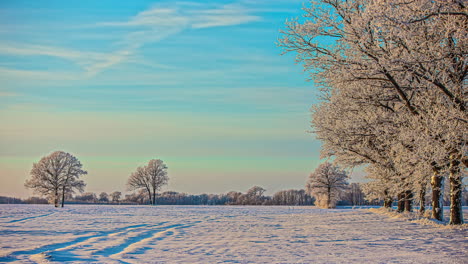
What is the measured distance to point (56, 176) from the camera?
64562 mm

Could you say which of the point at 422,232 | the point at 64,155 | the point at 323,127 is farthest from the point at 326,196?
the point at 422,232

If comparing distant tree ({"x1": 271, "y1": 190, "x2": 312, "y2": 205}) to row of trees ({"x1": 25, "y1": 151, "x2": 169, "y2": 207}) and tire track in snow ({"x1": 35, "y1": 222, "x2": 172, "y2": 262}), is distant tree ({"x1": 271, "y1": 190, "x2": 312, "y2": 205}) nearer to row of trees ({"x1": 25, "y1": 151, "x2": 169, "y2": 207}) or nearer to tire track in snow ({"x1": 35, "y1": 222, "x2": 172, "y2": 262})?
row of trees ({"x1": 25, "y1": 151, "x2": 169, "y2": 207})

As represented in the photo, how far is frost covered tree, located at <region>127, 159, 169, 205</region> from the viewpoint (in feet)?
280

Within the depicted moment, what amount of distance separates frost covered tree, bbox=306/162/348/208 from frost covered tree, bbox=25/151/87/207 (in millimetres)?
39613

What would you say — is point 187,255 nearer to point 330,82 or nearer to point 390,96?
point 330,82

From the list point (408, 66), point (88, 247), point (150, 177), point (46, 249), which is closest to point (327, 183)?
point (150, 177)

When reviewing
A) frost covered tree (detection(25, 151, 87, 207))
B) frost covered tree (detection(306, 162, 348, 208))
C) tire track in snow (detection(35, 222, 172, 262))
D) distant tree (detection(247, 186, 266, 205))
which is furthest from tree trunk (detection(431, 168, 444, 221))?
distant tree (detection(247, 186, 266, 205))

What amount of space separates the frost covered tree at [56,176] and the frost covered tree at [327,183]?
39.6 metres

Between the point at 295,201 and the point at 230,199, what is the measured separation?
20963 millimetres

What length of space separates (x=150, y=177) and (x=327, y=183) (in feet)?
125

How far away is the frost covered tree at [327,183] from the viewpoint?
227 feet

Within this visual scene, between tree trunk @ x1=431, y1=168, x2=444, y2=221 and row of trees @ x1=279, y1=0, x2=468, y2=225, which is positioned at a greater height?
row of trees @ x1=279, y1=0, x2=468, y2=225

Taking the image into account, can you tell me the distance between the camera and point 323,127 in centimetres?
2309

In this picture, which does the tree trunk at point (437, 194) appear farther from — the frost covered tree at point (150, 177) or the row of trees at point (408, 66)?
the frost covered tree at point (150, 177)
